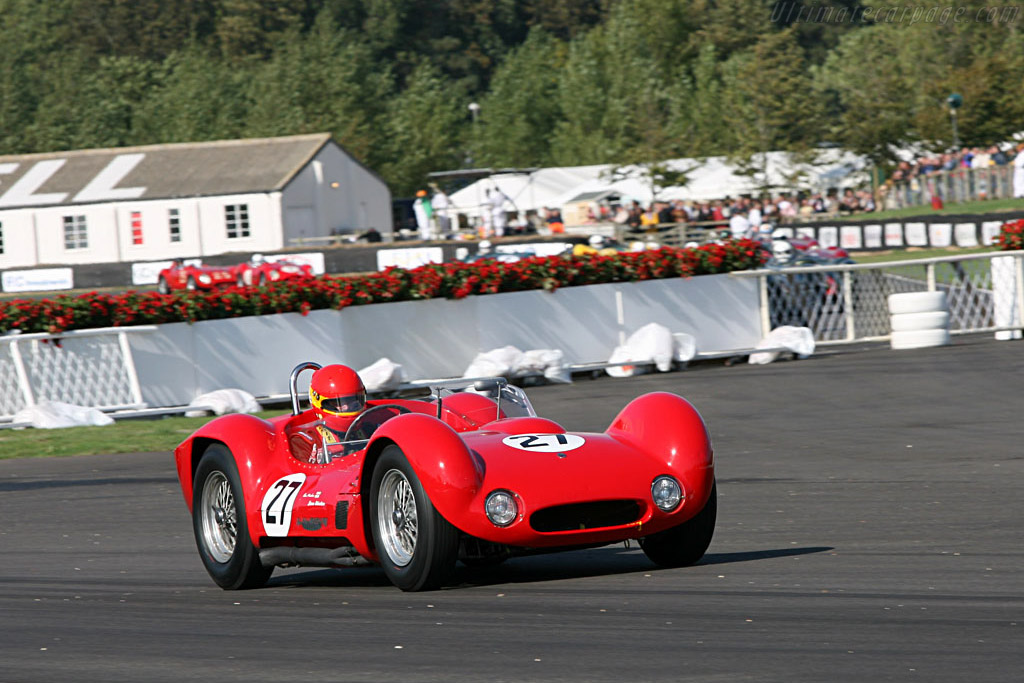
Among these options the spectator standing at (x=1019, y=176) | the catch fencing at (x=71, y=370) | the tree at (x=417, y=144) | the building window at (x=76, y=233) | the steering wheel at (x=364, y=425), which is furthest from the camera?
the tree at (x=417, y=144)

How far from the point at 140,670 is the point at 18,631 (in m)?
1.26

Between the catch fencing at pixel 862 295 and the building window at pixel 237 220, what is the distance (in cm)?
4416

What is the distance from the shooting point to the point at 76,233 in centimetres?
6366

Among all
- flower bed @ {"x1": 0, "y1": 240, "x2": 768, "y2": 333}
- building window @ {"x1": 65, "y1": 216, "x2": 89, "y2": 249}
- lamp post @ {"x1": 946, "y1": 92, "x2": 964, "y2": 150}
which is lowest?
flower bed @ {"x1": 0, "y1": 240, "x2": 768, "y2": 333}

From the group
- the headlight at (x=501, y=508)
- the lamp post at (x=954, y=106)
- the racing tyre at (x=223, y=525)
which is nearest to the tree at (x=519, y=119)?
the lamp post at (x=954, y=106)

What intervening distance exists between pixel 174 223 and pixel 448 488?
5899 centimetres

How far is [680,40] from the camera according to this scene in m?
96.8

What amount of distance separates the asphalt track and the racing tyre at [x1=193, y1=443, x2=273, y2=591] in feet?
0.44

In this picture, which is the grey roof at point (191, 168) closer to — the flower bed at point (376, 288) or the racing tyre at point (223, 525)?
the flower bed at point (376, 288)

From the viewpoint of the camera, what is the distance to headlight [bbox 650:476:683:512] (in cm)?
672

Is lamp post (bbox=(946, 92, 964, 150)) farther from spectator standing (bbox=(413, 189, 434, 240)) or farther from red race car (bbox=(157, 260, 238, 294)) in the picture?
red race car (bbox=(157, 260, 238, 294))

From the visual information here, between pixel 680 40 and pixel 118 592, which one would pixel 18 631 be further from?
pixel 680 40

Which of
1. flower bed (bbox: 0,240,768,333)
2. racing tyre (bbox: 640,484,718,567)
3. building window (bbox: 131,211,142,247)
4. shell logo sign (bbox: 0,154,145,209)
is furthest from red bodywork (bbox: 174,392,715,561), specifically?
shell logo sign (bbox: 0,154,145,209)

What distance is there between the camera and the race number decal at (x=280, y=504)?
7.38 meters
